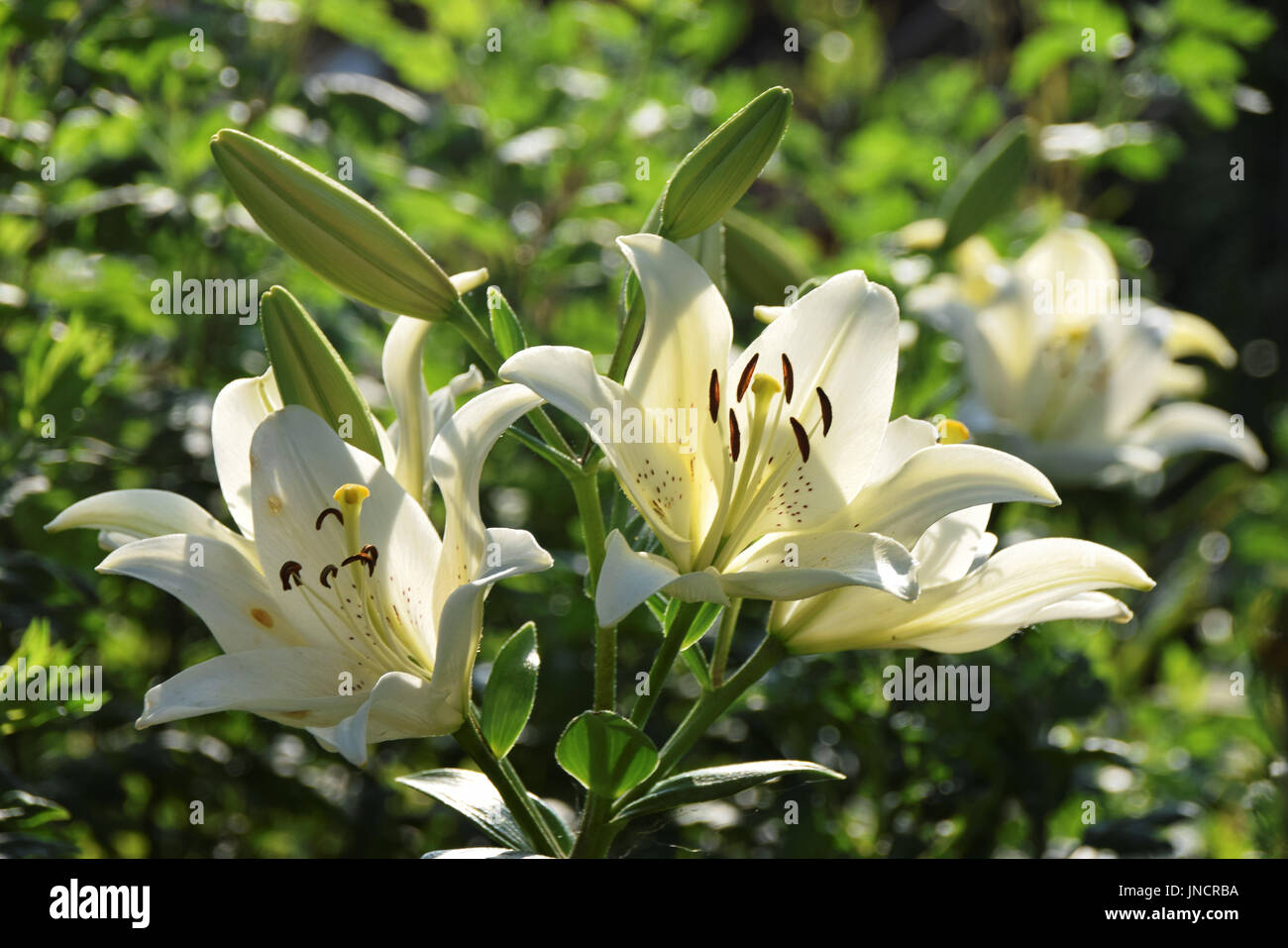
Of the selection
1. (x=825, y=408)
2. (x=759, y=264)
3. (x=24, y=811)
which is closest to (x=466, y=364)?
(x=759, y=264)

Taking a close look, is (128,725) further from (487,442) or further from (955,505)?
(955,505)

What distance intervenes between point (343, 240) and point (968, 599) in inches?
13.8

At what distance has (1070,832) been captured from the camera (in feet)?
3.83

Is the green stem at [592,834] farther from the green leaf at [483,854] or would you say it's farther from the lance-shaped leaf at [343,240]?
the lance-shaped leaf at [343,240]

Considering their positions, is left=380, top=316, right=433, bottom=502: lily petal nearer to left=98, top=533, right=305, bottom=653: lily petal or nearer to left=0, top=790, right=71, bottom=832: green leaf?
left=98, top=533, right=305, bottom=653: lily petal

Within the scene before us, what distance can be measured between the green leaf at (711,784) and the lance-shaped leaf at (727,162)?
10.7 inches

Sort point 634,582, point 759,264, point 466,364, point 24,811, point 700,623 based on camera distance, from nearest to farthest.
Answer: point 634,582
point 700,623
point 24,811
point 759,264
point 466,364

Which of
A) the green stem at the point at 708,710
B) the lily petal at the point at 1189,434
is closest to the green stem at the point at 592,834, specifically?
the green stem at the point at 708,710

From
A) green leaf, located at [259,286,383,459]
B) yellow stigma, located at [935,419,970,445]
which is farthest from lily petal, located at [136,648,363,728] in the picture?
yellow stigma, located at [935,419,970,445]

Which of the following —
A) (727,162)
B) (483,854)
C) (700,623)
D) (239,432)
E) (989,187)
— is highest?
(989,187)

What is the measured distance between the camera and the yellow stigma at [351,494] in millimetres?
544

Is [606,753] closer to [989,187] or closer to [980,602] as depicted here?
[980,602]

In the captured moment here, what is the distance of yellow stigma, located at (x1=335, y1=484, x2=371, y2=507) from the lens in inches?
21.4

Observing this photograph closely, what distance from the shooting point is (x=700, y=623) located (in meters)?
0.59
